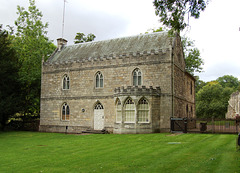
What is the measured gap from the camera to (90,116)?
26781 millimetres

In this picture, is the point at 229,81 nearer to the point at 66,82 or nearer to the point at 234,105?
the point at 234,105

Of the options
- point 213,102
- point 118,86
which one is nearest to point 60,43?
point 118,86

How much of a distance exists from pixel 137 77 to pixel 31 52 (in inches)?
676

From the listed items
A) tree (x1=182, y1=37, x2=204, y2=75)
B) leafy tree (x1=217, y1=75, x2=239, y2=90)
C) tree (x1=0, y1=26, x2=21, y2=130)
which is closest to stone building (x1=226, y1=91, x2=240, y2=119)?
tree (x1=182, y1=37, x2=204, y2=75)

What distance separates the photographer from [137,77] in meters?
24.7

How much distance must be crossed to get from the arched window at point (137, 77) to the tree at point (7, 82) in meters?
13.6

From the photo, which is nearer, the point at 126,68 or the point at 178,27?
the point at 178,27

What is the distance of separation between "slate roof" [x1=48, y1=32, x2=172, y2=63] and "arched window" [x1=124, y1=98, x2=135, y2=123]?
513cm

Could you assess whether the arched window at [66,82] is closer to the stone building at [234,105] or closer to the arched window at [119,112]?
the arched window at [119,112]

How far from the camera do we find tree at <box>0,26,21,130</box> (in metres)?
27.6

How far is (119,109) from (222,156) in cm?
1405

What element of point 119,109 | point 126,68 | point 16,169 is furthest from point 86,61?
point 16,169

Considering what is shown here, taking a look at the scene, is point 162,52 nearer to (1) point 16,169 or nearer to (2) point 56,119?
(2) point 56,119

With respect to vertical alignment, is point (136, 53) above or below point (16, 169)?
above
